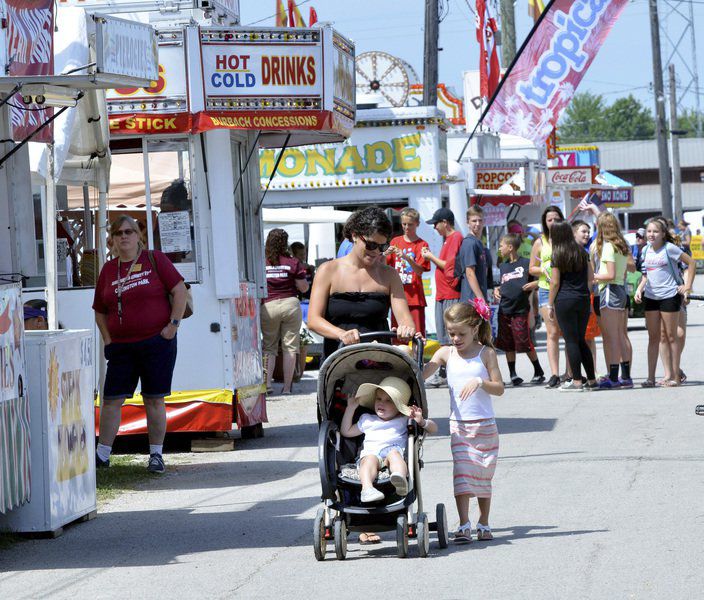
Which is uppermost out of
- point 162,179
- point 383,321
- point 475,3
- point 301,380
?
point 475,3

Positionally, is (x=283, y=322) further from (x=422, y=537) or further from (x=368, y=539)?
(x=422, y=537)

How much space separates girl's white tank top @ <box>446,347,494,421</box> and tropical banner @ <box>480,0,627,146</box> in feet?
45.8

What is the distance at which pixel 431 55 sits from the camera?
23.5 m

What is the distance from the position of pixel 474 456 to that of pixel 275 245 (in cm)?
868

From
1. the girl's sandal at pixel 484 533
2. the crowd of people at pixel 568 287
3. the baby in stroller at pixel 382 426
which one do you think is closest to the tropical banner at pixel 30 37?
the baby in stroller at pixel 382 426

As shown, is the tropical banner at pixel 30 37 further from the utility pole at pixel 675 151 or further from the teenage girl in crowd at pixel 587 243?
the utility pole at pixel 675 151

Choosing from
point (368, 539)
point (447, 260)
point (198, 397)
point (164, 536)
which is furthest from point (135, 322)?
point (447, 260)

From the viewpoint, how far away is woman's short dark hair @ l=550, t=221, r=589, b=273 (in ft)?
48.1

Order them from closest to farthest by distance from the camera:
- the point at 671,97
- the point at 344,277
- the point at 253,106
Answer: the point at 344,277
the point at 253,106
the point at 671,97

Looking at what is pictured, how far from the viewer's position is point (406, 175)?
2036cm

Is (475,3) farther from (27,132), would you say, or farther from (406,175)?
(27,132)

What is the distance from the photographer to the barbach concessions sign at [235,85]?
11.3 metres

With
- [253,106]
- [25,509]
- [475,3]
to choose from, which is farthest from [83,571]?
[475,3]

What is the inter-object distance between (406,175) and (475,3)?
348 inches
